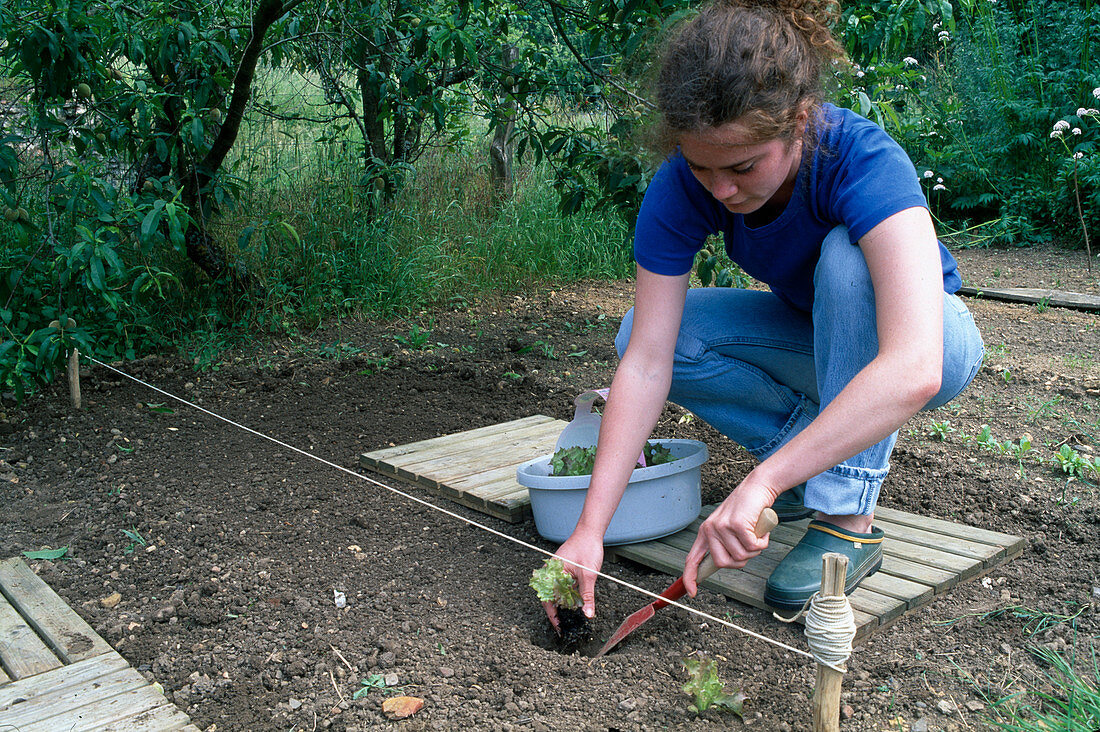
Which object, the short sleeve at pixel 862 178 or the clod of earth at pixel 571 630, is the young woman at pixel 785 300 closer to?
the short sleeve at pixel 862 178

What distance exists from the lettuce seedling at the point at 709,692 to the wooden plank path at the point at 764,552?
339 mm

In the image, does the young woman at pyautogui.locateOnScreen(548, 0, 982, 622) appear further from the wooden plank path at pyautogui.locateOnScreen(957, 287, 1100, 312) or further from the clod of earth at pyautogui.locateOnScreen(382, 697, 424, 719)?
the wooden plank path at pyautogui.locateOnScreen(957, 287, 1100, 312)

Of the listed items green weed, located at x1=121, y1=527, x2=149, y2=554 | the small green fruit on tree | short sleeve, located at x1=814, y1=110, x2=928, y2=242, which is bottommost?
green weed, located at x1=121, y1=527, x2=149, y2=554

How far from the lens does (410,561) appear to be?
2137mm

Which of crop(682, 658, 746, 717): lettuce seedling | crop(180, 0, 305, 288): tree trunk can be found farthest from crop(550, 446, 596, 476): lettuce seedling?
crop(180, 0, 305, 288): tree trunk

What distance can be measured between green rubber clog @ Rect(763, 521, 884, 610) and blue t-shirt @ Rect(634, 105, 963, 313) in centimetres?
55

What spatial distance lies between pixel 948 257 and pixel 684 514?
845 mm

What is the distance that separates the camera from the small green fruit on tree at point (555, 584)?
1.68 m

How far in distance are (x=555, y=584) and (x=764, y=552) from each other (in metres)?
0.63

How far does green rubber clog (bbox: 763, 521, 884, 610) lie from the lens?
174cm

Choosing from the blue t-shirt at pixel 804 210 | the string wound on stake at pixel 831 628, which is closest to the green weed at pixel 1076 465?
Answer: the blue t-shirt at pixel 804 210

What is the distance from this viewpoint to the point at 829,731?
1.29 m

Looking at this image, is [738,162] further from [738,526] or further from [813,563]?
[813,563]

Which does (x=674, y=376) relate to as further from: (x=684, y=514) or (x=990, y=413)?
(x=990, y=413)
